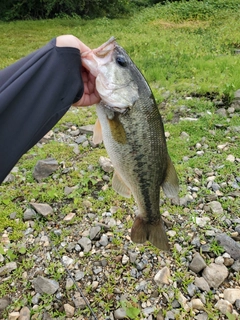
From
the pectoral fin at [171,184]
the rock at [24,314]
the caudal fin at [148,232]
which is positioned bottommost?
the rock at [24,314]

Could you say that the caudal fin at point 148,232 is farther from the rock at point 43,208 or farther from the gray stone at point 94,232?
the rock at point 43,208

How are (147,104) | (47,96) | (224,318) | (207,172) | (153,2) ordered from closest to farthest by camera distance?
(47,96)
(147,104)
(224,318)
(207,172)
(153,2)

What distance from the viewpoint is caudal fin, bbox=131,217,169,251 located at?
245 cm

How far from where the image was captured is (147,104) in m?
2.08

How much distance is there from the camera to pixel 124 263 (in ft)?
10.6

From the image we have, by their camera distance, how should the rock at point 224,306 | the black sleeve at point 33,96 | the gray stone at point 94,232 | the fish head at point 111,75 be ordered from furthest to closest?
the gray stone at point 94,232 → the rock at point 224,306 → the fish head at point 111,75 → the black sleeve at point 33,96

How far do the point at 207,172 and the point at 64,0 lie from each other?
60.3 feet

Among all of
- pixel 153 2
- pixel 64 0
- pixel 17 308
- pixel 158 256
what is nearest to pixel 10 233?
pixel 17 308

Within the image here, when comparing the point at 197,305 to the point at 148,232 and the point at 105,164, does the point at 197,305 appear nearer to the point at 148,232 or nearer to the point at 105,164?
the point at 148,232

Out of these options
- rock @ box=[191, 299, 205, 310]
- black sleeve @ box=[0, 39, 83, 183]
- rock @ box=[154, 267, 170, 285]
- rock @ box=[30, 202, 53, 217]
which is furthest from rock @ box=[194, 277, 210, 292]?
black sleeve @ box=[0, 39, 83, 183]

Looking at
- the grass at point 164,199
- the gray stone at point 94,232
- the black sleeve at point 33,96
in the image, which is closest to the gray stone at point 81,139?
the grass at point 164,199

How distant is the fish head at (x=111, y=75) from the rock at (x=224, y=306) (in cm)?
178

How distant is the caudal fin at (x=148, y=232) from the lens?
8.02ft

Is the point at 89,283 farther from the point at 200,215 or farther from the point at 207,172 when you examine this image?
the point at 207,172
